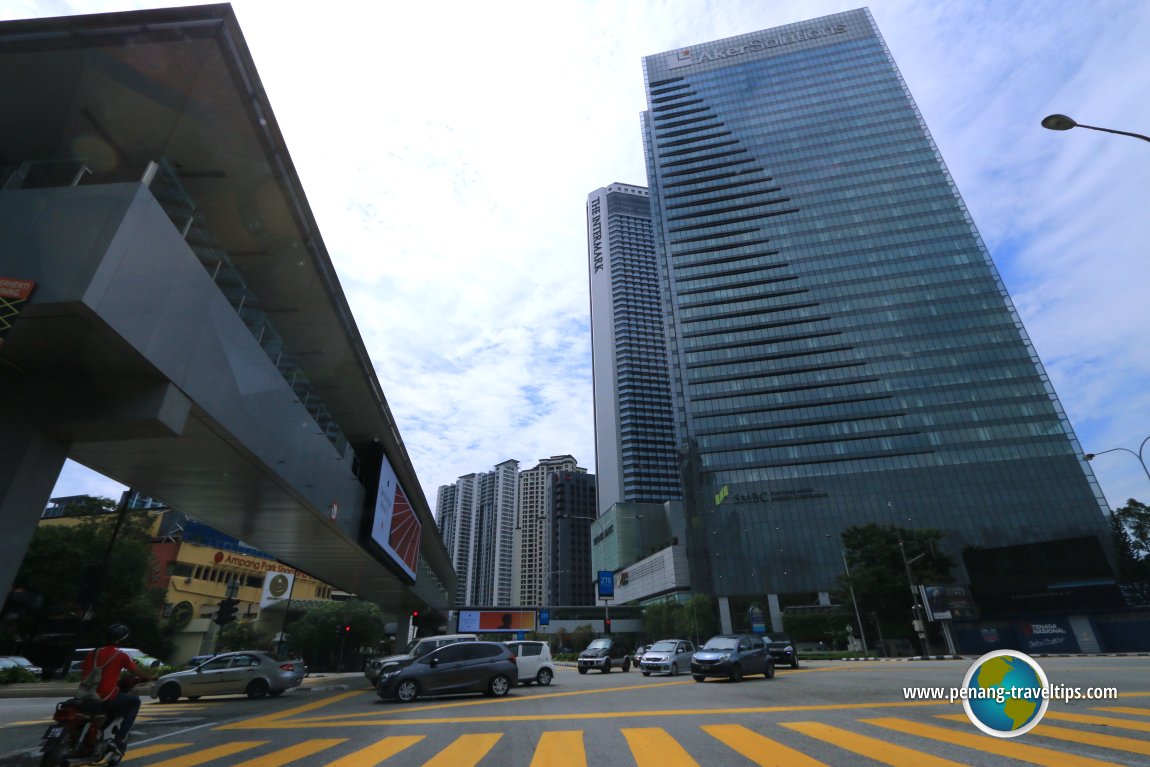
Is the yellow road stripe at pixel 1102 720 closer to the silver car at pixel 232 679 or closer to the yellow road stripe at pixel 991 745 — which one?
the yellow road stripe at pixel 991 745

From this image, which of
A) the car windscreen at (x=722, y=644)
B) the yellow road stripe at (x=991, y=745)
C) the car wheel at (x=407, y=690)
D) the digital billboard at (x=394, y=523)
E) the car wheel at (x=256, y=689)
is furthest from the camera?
the digital billboard at (x=394, y=523)

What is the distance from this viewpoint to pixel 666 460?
145 m

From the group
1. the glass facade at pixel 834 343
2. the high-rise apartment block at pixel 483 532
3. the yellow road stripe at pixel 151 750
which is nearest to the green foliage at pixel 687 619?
the glass facade at pixel 834 343

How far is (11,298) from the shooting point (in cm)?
798

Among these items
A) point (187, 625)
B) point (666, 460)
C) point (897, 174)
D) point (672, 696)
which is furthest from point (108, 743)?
point (666, 460)

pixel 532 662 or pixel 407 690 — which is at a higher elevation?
pixel 532 662

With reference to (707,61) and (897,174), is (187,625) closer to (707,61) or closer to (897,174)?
(897,174)

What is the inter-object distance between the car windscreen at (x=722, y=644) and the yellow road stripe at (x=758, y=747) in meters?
9.91

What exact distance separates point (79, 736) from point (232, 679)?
1302 centimetres

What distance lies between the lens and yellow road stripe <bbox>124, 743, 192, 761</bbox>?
7297mm

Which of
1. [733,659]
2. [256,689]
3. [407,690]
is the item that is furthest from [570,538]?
[407,690]

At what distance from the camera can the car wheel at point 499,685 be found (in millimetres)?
14375

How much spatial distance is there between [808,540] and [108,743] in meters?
85.3

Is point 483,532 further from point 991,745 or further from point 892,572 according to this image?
point 991,745
